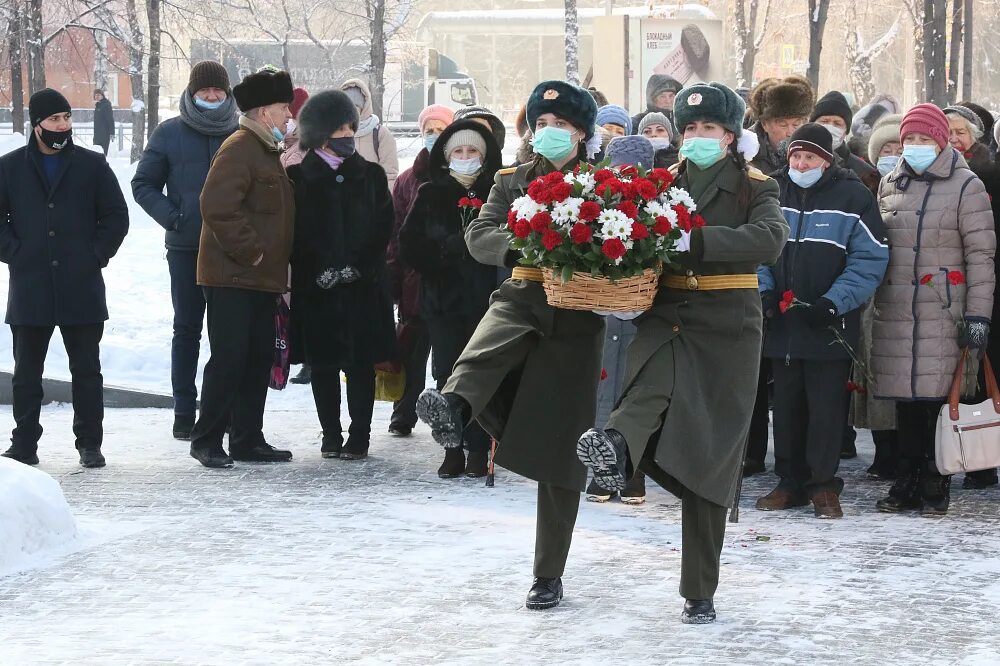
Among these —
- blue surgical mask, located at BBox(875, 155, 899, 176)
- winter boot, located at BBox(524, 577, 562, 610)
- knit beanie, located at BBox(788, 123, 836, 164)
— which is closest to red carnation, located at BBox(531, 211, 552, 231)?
winter boot, located at BBox(524, 577, 562, 610)

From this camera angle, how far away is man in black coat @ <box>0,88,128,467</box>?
911 centimetres

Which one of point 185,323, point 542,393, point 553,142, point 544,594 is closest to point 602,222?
point 542,393

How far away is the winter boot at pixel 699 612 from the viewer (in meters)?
5.90

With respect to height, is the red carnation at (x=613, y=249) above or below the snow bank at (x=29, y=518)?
above

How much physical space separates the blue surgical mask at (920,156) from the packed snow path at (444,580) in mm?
1820

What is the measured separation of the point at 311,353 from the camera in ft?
31.2

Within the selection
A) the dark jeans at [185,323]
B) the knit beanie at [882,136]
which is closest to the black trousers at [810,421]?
the knit beanie at [882,136]

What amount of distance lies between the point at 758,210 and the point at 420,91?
1513 inches

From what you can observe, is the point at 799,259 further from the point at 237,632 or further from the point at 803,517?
the point at 237,632

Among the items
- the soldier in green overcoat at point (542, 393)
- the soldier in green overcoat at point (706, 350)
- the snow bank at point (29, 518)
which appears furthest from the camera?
the snow bank at point (29, 518)

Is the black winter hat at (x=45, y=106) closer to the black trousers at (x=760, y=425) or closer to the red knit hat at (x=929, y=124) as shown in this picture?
the black trousers at (x=760, y=425)

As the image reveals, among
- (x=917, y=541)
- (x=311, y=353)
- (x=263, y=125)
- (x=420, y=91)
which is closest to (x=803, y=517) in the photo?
(x=917, y=541)

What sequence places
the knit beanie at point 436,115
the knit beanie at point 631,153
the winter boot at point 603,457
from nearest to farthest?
1. the winter boot at point 603,457
2. the knit beanie at point 631,153
3. the knit beanie at point 436,115

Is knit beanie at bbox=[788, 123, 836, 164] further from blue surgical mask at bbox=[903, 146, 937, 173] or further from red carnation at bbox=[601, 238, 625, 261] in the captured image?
red carnation at bbox=[601, 238, 625, 261]
